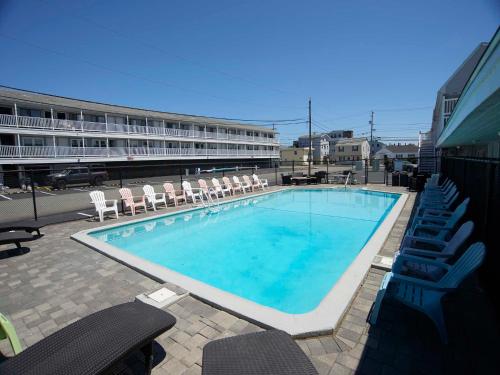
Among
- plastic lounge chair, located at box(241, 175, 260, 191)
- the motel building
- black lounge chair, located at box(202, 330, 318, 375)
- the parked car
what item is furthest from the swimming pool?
the parked car

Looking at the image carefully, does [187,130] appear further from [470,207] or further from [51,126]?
[470,207]

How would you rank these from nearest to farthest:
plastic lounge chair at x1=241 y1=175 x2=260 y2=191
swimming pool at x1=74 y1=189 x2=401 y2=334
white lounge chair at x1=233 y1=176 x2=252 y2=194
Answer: swimming pool at x1=74 y1=189 x2=401 y2=334
white lounge chair at x1=233 y1=176 x2=252 y2=194
plastic lounge chair at x1=241 y1=175 x2=260 y2=191

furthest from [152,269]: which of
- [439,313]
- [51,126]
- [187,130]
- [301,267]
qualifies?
[187,130]

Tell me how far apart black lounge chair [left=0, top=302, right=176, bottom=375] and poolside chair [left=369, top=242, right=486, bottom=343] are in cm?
231

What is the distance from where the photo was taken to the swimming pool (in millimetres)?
5230

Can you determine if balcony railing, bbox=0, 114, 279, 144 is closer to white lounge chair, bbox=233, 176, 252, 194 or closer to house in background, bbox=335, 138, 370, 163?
white lounge chair, bbox=233, 176, 252, 194

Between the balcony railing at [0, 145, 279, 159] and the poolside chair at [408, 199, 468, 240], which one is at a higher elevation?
the balcony railing at [0, 145, 279, 159]

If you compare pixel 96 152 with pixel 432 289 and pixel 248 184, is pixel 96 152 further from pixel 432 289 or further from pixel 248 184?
pixel 432 289

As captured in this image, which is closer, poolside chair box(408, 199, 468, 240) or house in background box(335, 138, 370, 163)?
poolside chair box(408, 199, 468, 240)

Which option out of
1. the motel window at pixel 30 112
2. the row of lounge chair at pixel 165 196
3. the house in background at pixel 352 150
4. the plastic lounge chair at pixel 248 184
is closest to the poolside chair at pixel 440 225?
the row of lounge chair at pixel 165 196

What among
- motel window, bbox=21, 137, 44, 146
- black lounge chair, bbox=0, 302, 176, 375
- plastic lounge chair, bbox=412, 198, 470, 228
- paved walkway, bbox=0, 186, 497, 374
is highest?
motel window, bbox=21, 137, 44, 146

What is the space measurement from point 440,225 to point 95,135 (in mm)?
31014

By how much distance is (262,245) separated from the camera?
7.52m

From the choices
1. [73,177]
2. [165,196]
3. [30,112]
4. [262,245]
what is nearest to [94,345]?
[262,245]
